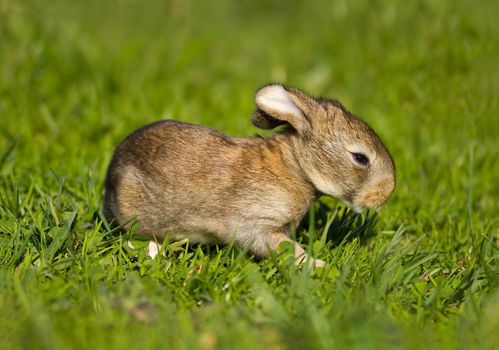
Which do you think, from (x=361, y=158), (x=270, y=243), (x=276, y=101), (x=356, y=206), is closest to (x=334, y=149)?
(x=361, y=158)

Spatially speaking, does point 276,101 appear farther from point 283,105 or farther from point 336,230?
point 336,230

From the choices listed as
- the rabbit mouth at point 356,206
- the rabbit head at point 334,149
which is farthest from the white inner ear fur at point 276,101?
the rabbit mouth at point 356,206

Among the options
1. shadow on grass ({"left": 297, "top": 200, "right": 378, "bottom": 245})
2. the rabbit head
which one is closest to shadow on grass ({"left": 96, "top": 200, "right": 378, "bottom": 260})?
shadow on grass ({"left": 297, "top": 200, "right": 378, "bottom": 245})

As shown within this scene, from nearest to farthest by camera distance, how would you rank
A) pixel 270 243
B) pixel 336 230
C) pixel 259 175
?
pixel 270 243 → pixel 259 175 → pixel 336 230

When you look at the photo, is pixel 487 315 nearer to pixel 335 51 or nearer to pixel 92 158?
pixel 92 158

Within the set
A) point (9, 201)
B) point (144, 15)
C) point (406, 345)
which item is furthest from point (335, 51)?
point (406, 345)

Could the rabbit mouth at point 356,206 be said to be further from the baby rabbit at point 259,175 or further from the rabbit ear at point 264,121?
the rabbit ear at point 264,121

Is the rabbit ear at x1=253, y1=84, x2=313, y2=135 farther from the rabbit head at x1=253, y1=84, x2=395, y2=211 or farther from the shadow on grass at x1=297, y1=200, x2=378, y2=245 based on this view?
the shadow on grass at x1=297, y1=200, x2=378, y2=245
